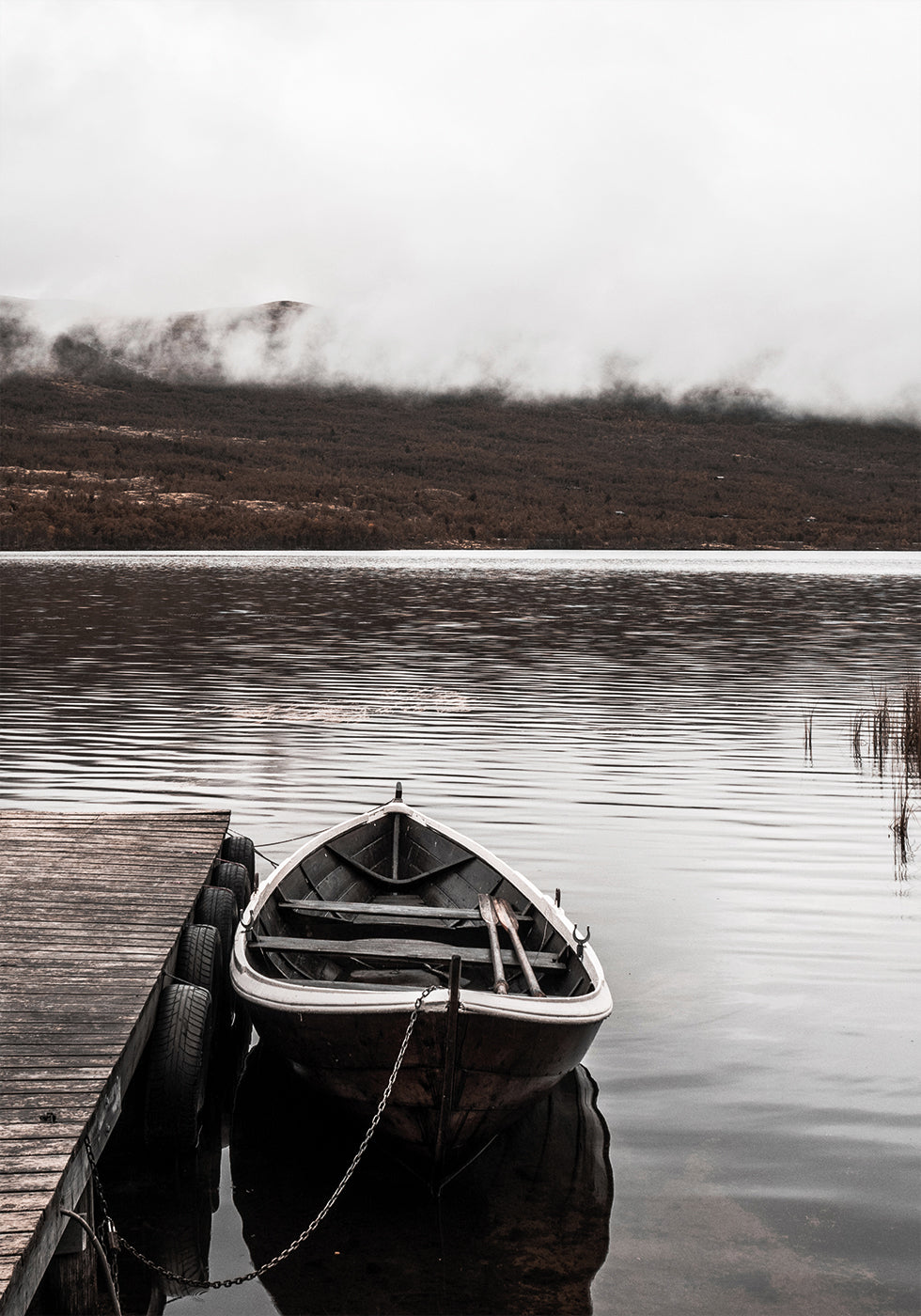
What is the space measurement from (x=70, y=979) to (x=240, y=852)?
4.60m

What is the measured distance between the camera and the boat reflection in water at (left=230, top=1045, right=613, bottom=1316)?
5559 mm

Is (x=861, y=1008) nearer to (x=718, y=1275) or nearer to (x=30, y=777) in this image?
(x=718, y=1275)

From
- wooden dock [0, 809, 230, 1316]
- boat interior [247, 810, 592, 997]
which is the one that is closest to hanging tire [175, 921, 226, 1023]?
wooden dock [0, 809, 230, 1316]

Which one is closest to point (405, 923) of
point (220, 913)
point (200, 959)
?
point (200, 959)

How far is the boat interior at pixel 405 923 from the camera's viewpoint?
24.1ft

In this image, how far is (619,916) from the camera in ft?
36.0

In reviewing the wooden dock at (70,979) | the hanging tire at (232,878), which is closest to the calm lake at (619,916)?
the wooden dock at (70,979)

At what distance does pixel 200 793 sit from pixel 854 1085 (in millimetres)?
9736

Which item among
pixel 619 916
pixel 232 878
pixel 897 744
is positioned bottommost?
pixel 619 916

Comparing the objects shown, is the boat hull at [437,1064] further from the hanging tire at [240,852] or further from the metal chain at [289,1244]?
the hanging tire at [240,852]

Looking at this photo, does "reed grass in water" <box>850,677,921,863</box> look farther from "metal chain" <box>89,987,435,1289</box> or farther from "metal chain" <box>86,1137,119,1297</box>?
"metal chain" <box>86,1137,119,1297</box>

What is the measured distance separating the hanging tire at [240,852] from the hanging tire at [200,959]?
3014 mm

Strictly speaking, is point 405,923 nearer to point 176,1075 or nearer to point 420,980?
point 420,980

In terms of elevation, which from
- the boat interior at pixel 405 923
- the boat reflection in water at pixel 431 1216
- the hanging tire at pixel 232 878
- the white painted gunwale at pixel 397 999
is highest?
the white painted gunwale at pixel 397 999
